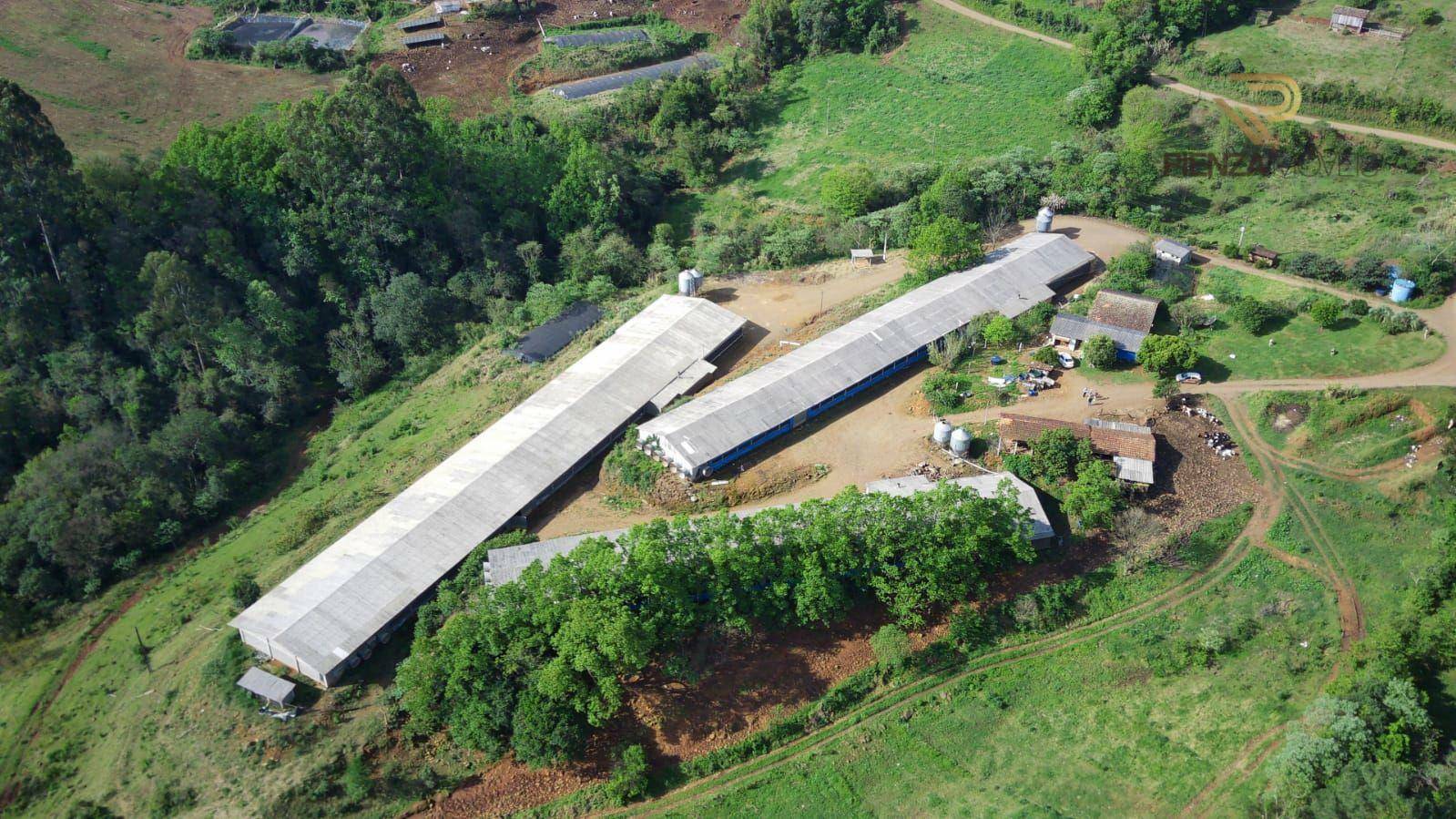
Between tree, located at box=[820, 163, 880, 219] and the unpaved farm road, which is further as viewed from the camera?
tree, located at box=[820, 163, 880, 219]

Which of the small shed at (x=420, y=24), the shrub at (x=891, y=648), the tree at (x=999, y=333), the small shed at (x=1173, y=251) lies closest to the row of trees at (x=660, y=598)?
the shrub at (x=891, y=648)

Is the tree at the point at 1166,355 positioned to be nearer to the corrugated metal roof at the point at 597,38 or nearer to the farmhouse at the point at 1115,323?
the farmhouse at the point at 1115,323

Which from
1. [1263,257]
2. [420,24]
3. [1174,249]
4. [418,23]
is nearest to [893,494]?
[1174,249]

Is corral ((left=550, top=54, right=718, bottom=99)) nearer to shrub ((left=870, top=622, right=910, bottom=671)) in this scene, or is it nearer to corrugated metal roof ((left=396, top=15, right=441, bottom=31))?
corrugated metal roof ((left=396, top=15, right=441, bottom=31))

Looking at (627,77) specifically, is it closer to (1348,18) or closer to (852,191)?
(852,191)

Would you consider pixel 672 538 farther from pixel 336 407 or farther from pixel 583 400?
pixel 336 407

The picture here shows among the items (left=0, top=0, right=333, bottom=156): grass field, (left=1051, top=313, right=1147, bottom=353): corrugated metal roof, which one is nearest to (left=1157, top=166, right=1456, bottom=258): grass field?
(left=1051, top=313, right=1147, bottom=353): corrugated metal roof
